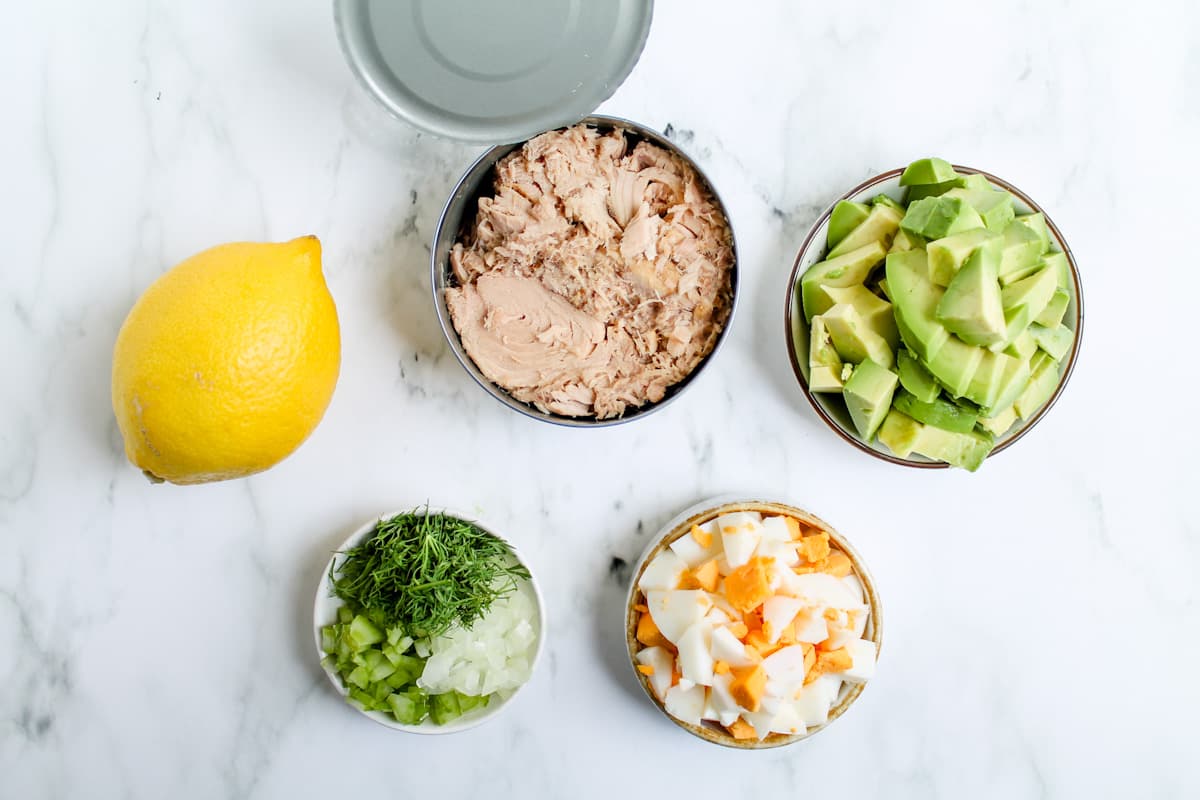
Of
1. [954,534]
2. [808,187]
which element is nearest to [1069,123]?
[808,187]

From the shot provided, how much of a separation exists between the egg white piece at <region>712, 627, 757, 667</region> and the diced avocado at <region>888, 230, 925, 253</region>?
65cm

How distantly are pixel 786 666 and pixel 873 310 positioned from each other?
57 cm

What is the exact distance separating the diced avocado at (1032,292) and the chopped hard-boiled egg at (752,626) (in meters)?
0.47

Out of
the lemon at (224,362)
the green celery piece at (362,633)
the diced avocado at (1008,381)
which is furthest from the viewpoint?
the green celery piece at (362,633)

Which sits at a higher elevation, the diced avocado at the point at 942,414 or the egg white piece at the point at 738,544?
the diced avocado at the point at 942,414

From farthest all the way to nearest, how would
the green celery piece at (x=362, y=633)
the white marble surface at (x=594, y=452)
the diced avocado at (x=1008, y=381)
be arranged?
1. the white marble surface at (x=594, y=452)
2. the green celery piece at (x=362, y=633)
3. the diced avocado at (x=1008, y=381)

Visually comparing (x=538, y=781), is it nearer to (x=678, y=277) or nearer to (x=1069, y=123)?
(x=678, y=277)

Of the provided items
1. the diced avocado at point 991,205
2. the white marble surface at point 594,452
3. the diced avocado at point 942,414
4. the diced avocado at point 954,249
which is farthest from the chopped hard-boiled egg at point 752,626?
the diced avocado at point 991,205

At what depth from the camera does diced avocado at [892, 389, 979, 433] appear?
1397 mm

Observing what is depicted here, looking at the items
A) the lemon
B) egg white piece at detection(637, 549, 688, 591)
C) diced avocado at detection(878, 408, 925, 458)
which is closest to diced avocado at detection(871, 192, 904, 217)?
diced avocado at detection(878, 408, 925, 458)

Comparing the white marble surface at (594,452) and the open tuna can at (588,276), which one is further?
the white marble surface at (594,452)

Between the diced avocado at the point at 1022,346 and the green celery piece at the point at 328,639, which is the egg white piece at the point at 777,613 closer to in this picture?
the diced avocado at the point at 1022,346

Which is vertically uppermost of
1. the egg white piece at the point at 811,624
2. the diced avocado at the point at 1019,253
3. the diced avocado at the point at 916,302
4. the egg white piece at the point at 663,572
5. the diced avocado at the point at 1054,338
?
the diced avocado at the point at 1019,253

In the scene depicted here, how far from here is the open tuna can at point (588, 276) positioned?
4.59 feet
